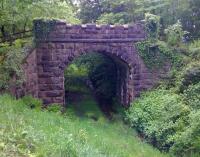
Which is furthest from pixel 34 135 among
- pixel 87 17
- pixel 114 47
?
pixel 87 17

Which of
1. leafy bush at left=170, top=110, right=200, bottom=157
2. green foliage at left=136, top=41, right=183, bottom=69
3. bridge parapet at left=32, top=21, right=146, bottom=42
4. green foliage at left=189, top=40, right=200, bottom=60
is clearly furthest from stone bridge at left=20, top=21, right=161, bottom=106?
leafy bush at left=170, top=110, right=200, bottom=157

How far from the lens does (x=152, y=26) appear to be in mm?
16266

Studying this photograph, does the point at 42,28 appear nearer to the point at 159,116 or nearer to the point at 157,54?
the point at 157,54

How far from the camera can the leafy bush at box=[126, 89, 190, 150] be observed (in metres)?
11.7

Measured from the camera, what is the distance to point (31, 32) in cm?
1532

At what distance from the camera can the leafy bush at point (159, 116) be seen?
Answer: 38.5 feet

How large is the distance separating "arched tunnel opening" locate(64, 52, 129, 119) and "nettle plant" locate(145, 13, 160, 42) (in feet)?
5.38

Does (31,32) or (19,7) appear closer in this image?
(19,7)

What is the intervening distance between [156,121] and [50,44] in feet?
17.2

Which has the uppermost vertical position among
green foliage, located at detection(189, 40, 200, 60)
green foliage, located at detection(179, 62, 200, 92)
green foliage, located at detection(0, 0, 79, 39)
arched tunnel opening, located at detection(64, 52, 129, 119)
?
green foliage, located at detection(0, 0, 79, 39)

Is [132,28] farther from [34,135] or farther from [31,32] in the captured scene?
[34,135]

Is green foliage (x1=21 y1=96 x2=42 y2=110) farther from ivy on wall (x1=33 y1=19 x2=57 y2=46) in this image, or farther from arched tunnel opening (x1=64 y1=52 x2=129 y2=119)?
arched tunnel opening (x1=64 y1=52 x2=129 y2=119)

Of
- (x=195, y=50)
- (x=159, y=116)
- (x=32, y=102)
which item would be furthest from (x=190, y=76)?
(x=32, y=102)

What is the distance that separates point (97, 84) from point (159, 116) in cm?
625
